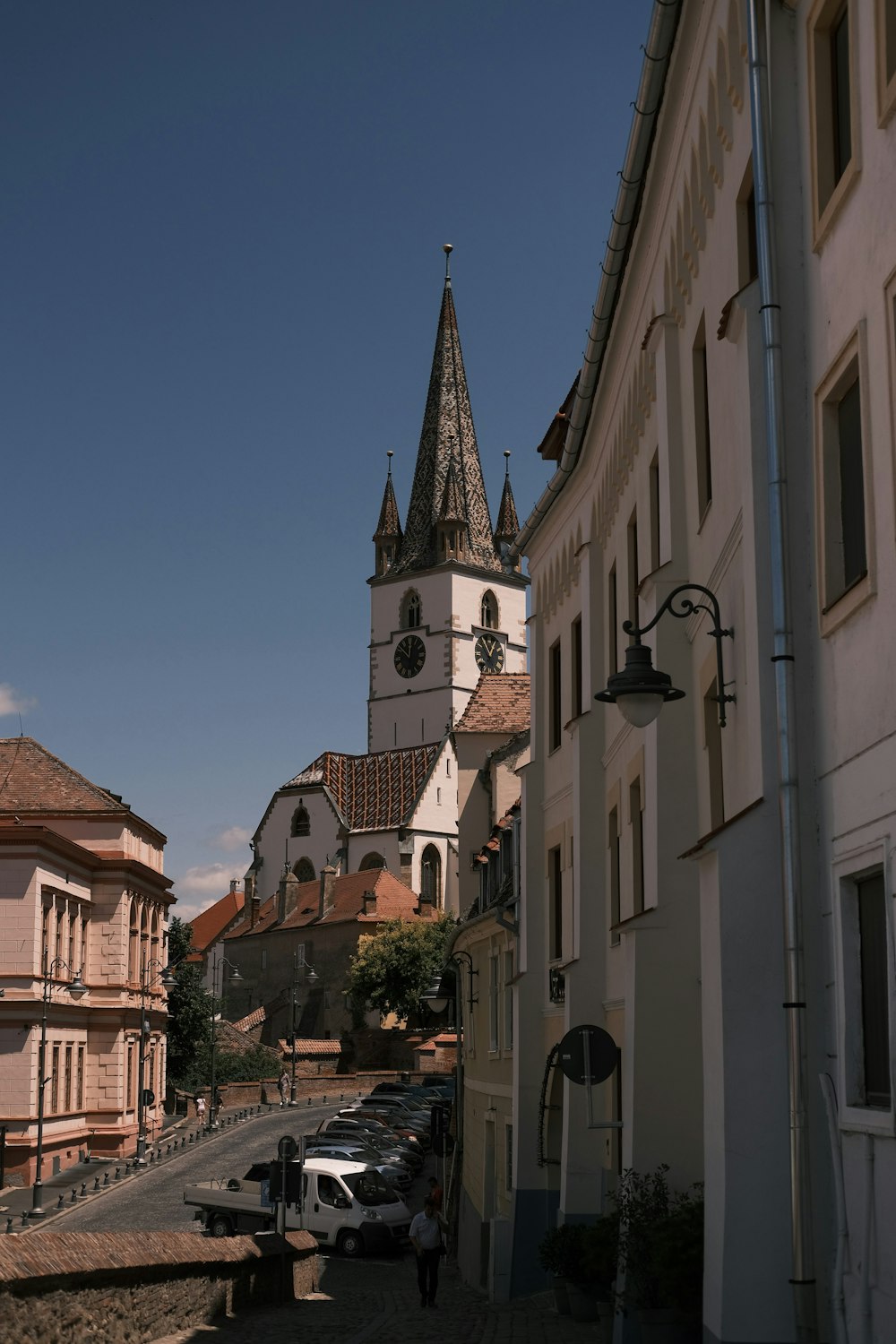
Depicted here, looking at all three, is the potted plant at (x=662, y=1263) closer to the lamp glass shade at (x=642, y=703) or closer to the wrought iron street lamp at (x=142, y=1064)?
the lamp glass shade at (x=642, y=703)

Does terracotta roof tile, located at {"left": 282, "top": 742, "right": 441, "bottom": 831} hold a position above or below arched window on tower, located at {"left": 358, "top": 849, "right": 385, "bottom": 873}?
above

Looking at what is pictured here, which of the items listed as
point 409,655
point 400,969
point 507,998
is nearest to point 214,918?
point 409,655

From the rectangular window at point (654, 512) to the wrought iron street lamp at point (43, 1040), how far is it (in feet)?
91.8

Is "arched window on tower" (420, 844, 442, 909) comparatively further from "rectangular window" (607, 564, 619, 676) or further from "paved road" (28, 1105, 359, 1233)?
"rectangular window" (607, 564, 619, 676)

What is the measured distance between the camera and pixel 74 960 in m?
54.4

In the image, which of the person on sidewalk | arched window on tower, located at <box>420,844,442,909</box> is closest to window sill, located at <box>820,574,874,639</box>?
the person on sidewalk

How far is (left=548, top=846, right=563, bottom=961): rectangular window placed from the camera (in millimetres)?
23156

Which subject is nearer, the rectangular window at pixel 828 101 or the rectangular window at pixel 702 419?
the rectangular window at pixel 828 101

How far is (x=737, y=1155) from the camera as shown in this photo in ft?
31.9

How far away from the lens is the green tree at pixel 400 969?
95.2 m

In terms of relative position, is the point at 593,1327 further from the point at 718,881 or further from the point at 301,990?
the point at 301,990

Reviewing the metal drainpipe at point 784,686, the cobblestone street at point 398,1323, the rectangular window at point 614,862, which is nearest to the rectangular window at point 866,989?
the metal drainpipe at point 784,686

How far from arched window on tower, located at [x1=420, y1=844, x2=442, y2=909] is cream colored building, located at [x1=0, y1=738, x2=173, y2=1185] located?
5397 centimetres

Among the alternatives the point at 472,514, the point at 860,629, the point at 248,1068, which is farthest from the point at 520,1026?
the point at 472,514
